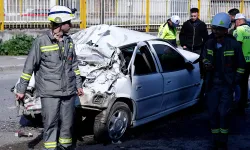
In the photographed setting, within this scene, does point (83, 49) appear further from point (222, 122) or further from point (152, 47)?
point (222, 122)

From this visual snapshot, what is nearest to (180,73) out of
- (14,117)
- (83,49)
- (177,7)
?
(83,49)

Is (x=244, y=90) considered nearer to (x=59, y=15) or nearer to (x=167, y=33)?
(x=167, y=33)

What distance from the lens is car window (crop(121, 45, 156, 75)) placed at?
7.80m

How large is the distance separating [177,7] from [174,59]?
46.9ft

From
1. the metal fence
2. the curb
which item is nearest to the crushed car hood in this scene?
the curb

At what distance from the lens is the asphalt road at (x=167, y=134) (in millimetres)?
7172

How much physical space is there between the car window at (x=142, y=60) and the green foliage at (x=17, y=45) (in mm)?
9865

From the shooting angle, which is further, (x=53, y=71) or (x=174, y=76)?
(x=174, y=76)

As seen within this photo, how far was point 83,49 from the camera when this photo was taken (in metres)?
8.02

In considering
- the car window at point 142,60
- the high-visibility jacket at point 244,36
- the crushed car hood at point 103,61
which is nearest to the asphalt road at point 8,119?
the crushed car hood at point 103,61

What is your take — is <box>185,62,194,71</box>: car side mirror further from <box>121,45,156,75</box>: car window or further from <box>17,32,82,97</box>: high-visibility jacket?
<box>17,32,82,97</box>: high-visibility jacket

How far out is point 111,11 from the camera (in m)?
20.0

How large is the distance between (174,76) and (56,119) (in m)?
2.79

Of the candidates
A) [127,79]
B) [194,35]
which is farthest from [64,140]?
[194,35]
